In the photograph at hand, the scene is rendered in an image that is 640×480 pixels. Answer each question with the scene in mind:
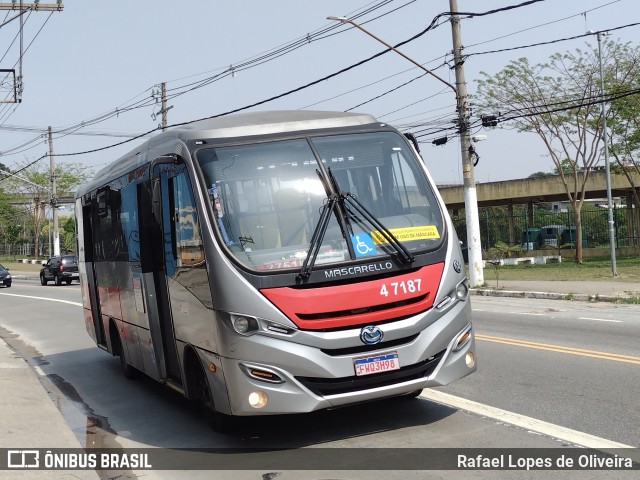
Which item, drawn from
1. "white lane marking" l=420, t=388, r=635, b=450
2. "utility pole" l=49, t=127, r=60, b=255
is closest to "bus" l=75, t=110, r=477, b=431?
"white lane marking" l=420, t=388, r=635, b=450

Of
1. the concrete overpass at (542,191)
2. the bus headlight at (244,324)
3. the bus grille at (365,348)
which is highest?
the concrete overpass at (542,191)

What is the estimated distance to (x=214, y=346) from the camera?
691 cm

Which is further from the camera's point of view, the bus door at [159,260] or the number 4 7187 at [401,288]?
the bus door at [159,260]

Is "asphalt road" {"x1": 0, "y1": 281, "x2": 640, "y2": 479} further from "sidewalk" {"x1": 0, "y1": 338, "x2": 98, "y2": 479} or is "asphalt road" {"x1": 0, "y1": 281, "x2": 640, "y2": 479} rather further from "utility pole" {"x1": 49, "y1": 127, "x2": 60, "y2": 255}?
"utility pole" {"x1": 49, "y1": 127, "x2": 60, "y2": 255}

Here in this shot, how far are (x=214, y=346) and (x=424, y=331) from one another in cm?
175

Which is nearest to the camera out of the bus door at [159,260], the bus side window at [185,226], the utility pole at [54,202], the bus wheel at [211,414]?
the bus side window at [185,226]

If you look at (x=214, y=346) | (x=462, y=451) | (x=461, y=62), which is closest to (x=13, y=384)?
(x=214, y=346)

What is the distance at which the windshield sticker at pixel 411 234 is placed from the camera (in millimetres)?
7079

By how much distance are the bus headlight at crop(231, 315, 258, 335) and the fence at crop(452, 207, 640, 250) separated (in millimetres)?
37422

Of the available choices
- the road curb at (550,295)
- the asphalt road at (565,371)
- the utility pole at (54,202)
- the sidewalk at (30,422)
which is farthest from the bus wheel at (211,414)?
the utility pole at (54,202)

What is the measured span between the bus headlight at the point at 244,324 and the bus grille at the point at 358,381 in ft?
1.75

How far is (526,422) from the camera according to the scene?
7.21 metres

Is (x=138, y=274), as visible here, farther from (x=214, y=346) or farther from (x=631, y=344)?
(x=631, y=344)

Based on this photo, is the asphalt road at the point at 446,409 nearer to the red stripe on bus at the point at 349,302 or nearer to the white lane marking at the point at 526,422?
the white lane marking at the point at 526,422
